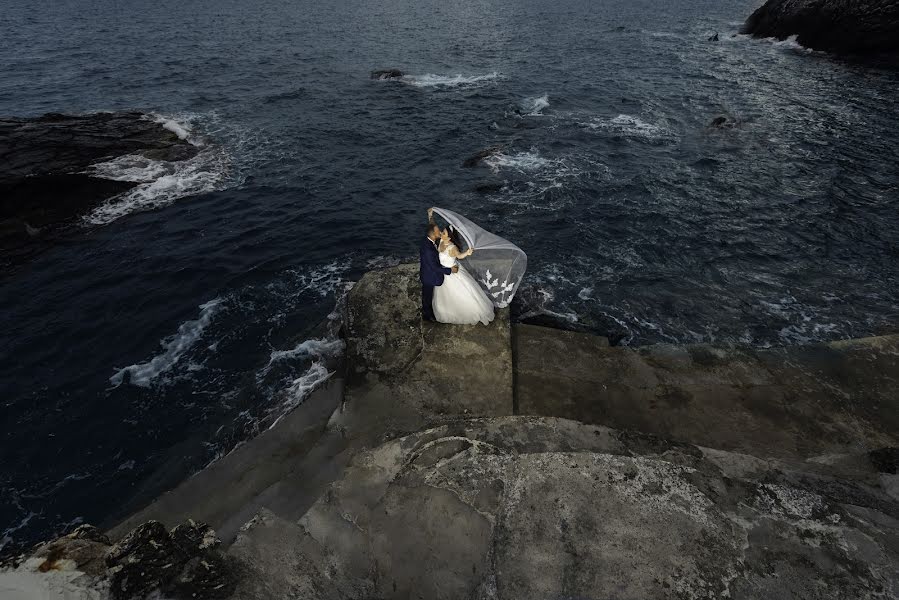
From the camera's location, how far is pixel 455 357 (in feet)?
24.6

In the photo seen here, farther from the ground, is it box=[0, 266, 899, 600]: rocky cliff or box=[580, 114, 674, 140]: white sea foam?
box=[580, 114, 674, 140]: white sea foam

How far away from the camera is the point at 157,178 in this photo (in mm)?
19141

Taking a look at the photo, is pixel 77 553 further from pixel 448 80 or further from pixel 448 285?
pixel 448 80

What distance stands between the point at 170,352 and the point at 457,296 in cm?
785

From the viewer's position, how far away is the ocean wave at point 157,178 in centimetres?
1706

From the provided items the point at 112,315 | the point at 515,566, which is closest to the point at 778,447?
the point at 515,566

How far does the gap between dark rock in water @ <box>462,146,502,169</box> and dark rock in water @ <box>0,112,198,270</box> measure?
44.0ft

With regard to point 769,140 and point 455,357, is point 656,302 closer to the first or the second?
point 455,357

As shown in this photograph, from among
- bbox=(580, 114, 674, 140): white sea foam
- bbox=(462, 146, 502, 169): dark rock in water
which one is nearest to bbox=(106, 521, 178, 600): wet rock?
bbox=(462, 146, 502, 169): dark rock in water

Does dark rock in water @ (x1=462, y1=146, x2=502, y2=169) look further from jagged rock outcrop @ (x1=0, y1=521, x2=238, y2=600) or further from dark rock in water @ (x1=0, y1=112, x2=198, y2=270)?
jagged rock outcrop @ (x1=0, y1=521, x2=238, y2=600)

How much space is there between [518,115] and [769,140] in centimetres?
1266

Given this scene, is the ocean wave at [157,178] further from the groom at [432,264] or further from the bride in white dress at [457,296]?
the bride in white dress at [457,296]

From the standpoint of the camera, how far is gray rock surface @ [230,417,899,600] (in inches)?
166

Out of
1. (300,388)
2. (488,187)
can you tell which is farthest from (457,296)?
(488,187)
